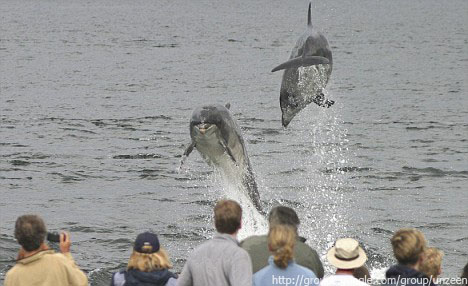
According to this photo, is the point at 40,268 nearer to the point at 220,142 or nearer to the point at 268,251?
the point at 268,251

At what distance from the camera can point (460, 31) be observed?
10694cm

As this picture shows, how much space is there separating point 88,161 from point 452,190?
11.4 m

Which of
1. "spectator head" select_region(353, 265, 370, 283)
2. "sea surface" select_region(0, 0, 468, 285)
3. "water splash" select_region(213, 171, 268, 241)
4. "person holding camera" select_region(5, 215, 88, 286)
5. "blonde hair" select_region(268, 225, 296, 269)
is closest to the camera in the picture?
"blonde hair" select_region(268, 225, 296, 269)

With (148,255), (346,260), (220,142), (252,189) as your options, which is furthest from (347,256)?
(252,189)

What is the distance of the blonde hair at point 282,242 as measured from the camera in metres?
10.2

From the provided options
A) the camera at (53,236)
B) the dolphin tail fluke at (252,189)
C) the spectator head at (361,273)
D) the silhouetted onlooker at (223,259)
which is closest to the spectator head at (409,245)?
the silhouetted onlooker at (223,259)

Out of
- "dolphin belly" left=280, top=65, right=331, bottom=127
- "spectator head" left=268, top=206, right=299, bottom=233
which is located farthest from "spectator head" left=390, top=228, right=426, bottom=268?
"dolphin belly" left=280, top=65, right=331, bottom=127

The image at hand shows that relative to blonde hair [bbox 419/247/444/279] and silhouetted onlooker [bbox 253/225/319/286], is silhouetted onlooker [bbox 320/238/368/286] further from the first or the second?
blonde hair [bbox 419/247/444/279]

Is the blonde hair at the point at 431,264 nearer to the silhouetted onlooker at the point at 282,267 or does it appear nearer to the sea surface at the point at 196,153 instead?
the silhouetted onlooker at the point at 282,267

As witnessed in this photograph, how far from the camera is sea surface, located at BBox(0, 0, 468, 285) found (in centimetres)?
2498

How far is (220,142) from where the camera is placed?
19.1m

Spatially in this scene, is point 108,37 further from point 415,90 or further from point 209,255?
point 209,255

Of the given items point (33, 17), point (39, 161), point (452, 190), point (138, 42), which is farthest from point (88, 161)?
point (33, 17)

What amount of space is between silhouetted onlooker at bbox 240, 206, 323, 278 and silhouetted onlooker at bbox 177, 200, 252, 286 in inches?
17.0
